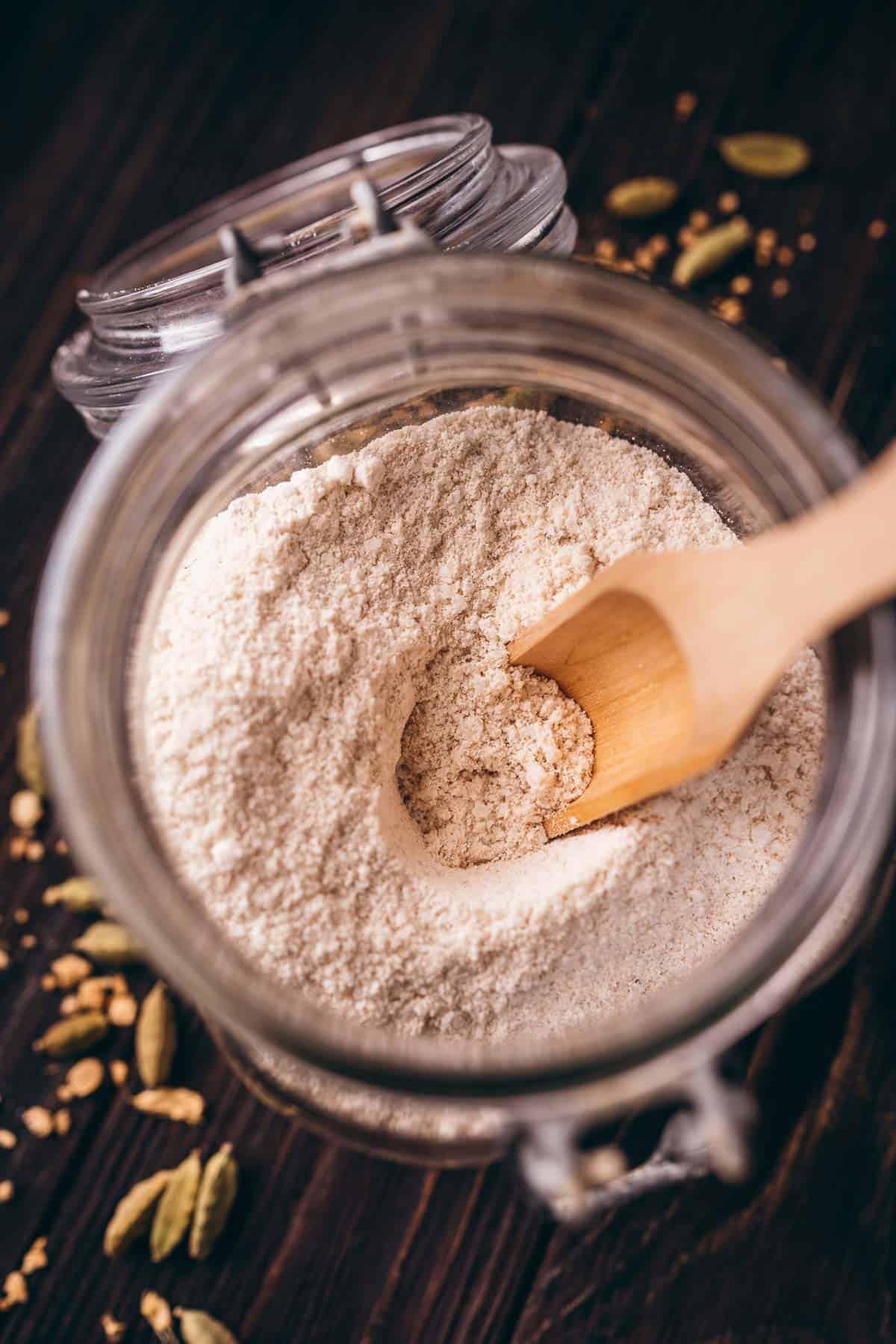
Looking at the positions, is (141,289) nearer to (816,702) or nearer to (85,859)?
(85,859)

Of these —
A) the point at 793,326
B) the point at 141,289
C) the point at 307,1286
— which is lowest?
the point at 307,1286

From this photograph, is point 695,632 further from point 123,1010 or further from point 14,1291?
point 14,1291

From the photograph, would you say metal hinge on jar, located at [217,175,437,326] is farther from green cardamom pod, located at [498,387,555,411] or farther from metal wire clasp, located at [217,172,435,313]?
green cardamom pod, located at [498,387,555,411]

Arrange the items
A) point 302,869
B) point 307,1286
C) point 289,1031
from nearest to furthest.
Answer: point 289,1031 < point 302,869 < point 307,1286

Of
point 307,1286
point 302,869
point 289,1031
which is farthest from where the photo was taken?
point 307,1286

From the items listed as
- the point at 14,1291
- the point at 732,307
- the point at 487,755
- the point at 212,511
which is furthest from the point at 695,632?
the point at 14,1291

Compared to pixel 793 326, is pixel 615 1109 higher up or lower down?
lower down

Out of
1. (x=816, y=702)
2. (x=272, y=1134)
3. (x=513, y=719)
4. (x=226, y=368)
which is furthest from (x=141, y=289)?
(x=272, y=1134)

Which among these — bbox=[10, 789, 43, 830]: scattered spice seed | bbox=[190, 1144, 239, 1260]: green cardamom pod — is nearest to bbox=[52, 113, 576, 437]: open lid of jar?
bbox=[10, 789, 43, 830]: scattered spice seed
